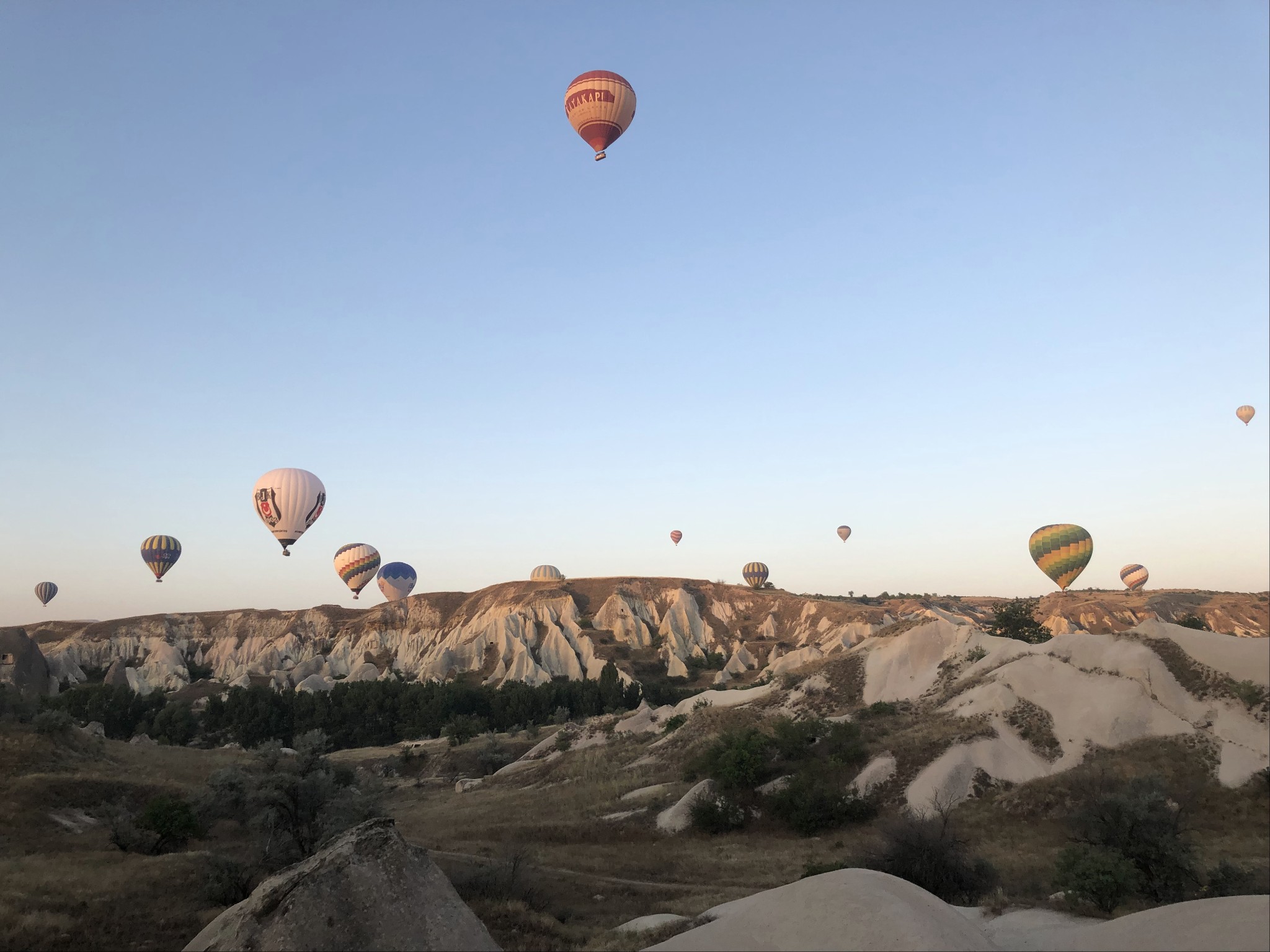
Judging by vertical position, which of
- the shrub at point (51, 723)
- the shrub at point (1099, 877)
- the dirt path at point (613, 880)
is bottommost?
the dirt path at point (613, 880)

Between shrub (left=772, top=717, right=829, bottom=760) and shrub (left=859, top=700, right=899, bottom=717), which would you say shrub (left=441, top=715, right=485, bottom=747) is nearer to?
shrub (left=772, top=717, right=829, bottom=760)

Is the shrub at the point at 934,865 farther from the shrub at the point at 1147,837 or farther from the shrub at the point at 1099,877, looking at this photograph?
the shrub at the point at 1147,837

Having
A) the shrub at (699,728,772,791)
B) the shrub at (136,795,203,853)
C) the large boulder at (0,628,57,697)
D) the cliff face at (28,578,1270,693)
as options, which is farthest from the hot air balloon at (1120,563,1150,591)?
the large boulder at (0,628,57,697)

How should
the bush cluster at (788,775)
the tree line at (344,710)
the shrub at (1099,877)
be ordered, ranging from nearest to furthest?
the shrub at (1099,877) → the bush cluster at (788,775) → the tree line at (344,710)

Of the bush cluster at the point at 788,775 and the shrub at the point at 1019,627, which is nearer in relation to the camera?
the bush cluster at the point at 788,775

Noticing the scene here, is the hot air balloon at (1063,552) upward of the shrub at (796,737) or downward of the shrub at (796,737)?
upward

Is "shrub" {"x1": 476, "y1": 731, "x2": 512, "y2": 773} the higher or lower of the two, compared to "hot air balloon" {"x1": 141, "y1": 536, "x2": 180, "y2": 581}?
lower

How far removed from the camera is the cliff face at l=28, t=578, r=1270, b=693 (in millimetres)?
88312

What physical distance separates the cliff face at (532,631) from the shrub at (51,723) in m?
47.9

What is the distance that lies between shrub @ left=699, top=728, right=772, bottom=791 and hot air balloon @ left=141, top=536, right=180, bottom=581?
51.5m

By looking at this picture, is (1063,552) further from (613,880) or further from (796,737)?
(613,880)

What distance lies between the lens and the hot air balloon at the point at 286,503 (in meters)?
44.6

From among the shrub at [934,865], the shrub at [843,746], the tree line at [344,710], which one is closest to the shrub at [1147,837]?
the shrub at [934,865]

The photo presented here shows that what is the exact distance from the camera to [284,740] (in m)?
66.2
